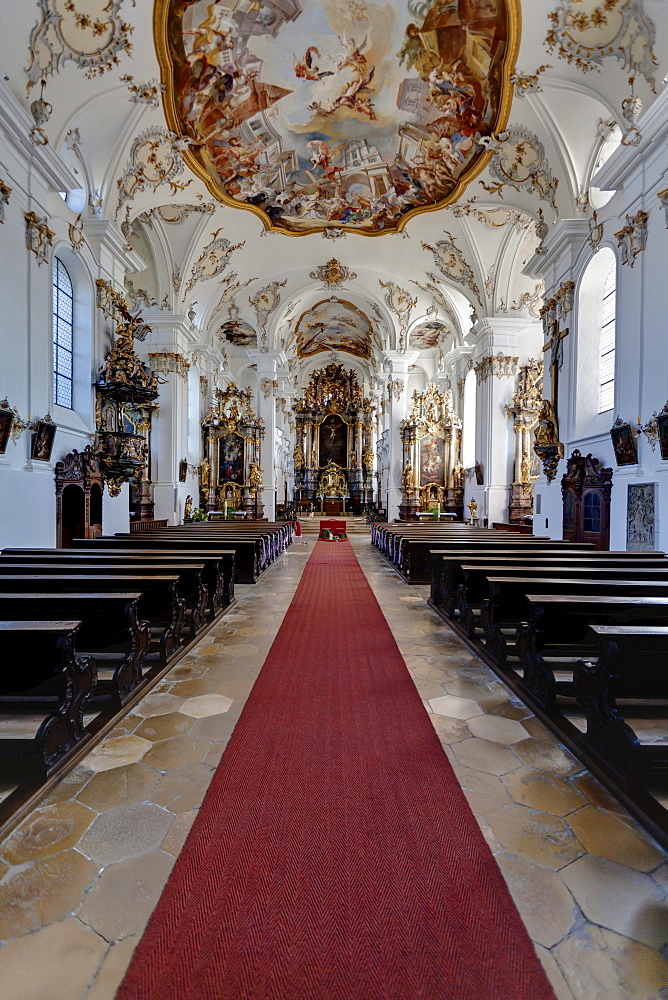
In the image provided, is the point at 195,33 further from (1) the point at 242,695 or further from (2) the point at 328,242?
(1) the point at 242,695

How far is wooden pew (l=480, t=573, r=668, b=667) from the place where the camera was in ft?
12.5

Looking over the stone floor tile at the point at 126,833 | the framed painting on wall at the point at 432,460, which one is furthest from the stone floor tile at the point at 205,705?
the framed painting on wall at the point at 432,460

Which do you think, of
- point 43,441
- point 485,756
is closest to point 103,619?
point 485,756

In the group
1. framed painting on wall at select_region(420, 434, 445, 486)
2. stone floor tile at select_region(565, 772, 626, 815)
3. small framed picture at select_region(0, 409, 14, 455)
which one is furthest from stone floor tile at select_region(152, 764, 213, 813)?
framed painting on wall at select_region(420, 434, 445, 486)

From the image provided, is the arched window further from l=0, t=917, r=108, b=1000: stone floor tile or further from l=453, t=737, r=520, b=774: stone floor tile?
l=0, t=917, r=108, b=1000: stone floor tile

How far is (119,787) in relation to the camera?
2426 mm

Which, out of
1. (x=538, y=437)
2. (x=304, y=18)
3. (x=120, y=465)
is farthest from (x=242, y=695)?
(x=304, y=18)

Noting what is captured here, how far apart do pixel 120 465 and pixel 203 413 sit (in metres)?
9.66

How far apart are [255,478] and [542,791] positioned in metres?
17.6

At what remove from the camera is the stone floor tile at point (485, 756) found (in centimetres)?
262

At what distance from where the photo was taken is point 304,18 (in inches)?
333

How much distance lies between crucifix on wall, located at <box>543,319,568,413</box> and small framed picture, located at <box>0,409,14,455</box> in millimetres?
9721

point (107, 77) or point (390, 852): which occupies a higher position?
point (107, 77)

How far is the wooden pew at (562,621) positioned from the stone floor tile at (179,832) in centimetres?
215
